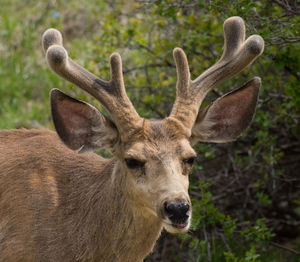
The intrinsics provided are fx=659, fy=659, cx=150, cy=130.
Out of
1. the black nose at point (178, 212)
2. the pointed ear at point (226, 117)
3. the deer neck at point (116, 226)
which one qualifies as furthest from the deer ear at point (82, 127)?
the black nose at point (178, 212)

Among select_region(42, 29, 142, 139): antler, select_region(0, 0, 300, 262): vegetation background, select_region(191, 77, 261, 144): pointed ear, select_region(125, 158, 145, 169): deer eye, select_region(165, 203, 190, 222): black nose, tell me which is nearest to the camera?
select_region(165, 203, 190, 222): black nose

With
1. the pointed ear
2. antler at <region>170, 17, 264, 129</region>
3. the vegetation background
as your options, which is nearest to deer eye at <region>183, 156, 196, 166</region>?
antler at <region>170, 17, 264, 129</region>

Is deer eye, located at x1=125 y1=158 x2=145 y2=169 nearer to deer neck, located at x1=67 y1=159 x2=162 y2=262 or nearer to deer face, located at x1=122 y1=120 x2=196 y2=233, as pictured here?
deer face, located at x1=122 y1=120 x2=196 y2=233

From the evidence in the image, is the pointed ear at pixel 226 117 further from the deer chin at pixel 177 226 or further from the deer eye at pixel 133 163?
the deer chin at pixel 177 226

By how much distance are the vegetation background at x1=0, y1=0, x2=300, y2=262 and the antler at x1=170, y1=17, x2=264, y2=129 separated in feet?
1.93

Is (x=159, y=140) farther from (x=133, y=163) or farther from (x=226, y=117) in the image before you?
(x=226, y=117)

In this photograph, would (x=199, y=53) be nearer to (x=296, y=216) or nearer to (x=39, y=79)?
(x=296, y=216)

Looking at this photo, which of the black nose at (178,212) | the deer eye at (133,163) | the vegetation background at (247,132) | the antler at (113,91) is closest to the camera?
the black nose at (178,212)

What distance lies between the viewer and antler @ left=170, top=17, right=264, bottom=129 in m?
4.77

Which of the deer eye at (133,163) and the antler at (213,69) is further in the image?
the antler at (213,69)

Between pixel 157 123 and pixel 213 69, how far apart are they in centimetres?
64

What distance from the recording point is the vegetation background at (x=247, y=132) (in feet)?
19.6

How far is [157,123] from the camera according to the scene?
4672 mm

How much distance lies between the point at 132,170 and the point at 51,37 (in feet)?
3.74
